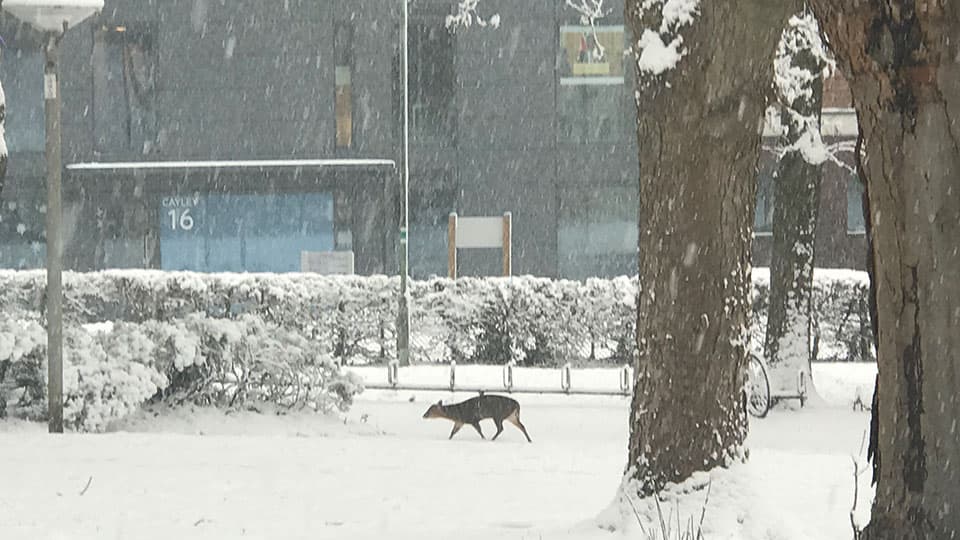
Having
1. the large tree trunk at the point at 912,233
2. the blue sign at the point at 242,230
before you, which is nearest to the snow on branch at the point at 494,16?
the blue sign at the point at 242,230

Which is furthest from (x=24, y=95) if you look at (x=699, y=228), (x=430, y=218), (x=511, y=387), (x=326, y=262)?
(x=699, y=228)

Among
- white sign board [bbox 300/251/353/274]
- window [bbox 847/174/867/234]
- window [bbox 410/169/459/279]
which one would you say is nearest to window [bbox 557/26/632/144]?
window [bbox 410/169/459/279]

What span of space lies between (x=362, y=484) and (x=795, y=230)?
8.79 meters

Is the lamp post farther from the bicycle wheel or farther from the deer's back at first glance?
the bicycle wheel

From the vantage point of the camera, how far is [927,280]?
413 cm

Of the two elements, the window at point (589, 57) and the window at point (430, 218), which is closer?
the window at point (430, 218)

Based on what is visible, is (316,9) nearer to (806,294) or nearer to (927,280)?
(806,294)

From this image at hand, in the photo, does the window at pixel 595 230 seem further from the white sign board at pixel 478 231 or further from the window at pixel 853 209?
the white sign board at pixel 478 231

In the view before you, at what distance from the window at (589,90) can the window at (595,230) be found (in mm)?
1344

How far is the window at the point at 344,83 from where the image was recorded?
3525 cm

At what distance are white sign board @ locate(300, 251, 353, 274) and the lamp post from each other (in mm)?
14358

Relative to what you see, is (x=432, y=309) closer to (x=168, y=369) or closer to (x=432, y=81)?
(x=168, y=369)

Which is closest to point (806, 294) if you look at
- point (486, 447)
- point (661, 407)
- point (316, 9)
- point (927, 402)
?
point (486, 447)

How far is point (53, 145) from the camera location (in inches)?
522
